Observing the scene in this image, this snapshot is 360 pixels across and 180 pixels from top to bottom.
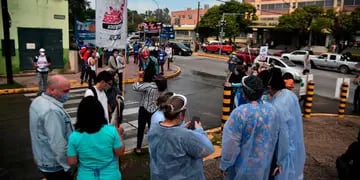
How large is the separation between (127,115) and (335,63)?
2233cm

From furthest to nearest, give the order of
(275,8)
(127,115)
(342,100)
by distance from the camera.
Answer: (275,8), (342,100), (127,115)

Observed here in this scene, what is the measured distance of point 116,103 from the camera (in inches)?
207

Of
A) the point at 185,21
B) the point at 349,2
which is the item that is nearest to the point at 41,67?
the point at 349,2

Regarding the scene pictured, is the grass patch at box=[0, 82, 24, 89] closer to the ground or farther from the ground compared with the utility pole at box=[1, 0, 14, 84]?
closer to the ground

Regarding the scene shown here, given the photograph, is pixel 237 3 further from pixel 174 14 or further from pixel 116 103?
pixel 116 103

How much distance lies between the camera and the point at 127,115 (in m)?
9.81

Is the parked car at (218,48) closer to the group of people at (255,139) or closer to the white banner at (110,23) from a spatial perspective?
the white banner at (110,23)

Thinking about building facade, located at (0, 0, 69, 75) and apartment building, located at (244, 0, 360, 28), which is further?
apartment building, located at (244, 0, 360, 28)

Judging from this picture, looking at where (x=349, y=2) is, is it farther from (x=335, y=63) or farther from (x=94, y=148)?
(x=94, y=148)

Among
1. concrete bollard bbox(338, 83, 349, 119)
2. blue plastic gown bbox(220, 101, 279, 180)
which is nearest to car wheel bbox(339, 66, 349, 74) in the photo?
concrete bollard bbox(338, 83, 349, 119)

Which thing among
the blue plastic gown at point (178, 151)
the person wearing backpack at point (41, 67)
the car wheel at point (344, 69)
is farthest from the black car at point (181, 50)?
the blue plastic gown at point (178, 151)

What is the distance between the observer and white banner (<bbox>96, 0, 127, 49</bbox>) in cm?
806

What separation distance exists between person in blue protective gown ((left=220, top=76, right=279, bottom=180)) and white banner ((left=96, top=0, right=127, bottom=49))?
5.44 meters

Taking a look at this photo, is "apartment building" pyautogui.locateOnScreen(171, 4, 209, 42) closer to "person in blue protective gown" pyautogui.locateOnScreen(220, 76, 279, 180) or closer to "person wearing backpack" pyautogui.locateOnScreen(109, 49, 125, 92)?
"person wearing backpack" pyautogui.locateOnScreen(109, 49, 125, 92)
